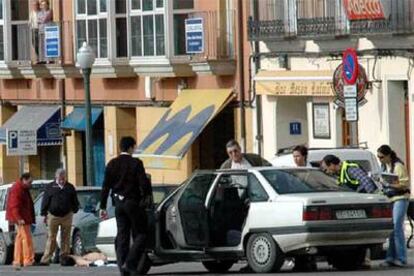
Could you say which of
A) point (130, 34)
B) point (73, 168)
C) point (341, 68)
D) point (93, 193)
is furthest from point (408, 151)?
point (73, 168)

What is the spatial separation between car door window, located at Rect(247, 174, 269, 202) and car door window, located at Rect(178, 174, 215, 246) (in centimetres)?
58

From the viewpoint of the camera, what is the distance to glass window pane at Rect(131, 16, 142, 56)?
41.9m

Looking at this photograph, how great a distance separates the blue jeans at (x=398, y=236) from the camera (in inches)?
919

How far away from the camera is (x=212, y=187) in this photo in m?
22.9

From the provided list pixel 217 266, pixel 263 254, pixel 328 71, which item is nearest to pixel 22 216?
pixel 217 266

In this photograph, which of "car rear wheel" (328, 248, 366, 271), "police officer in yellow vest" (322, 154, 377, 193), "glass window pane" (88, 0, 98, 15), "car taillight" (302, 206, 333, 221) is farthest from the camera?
"glass window pane" (88, 0, 98, 15)

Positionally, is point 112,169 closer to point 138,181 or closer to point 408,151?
point 138,181

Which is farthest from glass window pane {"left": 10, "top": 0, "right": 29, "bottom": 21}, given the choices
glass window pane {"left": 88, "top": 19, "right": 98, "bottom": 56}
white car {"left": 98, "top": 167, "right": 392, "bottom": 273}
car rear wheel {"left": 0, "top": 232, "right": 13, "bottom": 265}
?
white car {"left": 98, "top": 167, "right": 392, "bottom": 273}

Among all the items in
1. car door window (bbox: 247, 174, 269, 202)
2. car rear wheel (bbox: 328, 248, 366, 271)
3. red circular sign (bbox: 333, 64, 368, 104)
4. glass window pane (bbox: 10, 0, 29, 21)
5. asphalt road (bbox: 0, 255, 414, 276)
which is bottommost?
asphalt road (bbox: 0, 255, 414, 276)

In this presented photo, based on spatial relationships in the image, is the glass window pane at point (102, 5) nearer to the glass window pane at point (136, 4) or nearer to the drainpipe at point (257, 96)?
the glass window pane at point (136, 4)

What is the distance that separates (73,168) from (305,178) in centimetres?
2338

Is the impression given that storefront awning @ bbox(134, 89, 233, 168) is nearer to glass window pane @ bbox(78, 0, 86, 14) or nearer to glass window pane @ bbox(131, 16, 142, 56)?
glass window pane @ bbox(131, 16, 142, 56)

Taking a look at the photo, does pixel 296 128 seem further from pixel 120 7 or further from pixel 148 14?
pixel 120 7

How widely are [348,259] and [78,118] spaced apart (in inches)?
879
